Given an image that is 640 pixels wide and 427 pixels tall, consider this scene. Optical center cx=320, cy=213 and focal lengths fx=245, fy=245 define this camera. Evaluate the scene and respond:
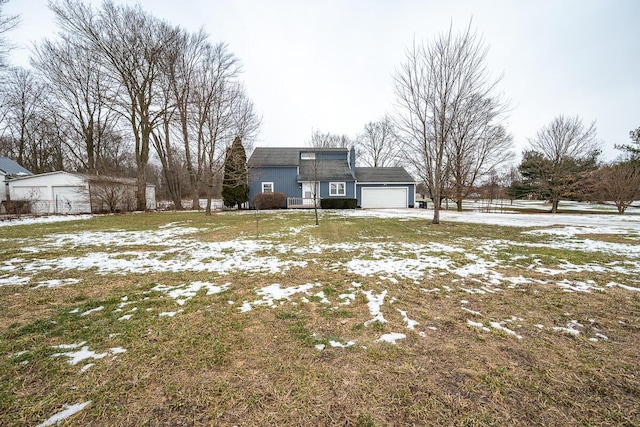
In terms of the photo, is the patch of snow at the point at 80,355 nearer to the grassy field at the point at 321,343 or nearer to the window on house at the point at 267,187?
the grassy field at the point at 321,343

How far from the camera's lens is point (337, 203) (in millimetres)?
21656

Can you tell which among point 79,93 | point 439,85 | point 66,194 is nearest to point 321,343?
point 439,85

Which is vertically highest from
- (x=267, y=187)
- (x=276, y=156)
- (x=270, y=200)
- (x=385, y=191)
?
(x=276, y=156)

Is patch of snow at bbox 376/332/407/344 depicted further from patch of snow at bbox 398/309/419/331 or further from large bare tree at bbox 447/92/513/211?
large bare tree at bbox 447/92/513/211

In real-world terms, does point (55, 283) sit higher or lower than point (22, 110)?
lower

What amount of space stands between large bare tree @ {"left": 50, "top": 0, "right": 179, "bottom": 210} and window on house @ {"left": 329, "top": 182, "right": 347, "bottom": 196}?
14.3m

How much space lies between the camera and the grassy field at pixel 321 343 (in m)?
1.57

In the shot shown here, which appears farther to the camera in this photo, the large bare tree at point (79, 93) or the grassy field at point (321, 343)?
the large bare tree at point (79, 93)

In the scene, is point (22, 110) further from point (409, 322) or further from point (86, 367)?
point (409, 322)

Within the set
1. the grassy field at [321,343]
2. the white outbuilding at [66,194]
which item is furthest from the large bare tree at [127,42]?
the grassy field at [321,343]

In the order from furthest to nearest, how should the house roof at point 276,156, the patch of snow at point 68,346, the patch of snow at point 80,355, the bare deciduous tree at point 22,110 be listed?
the house roof at point 276,156
the bare deciduous tree at point 22,110
the patch of snow at point 68,346
the patch of snow at point 80,355

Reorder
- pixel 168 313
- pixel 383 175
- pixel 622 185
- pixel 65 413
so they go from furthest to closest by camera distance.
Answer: pixel 383 175 → pixel 622 185 → pixel 168 313 → pixel 65 413

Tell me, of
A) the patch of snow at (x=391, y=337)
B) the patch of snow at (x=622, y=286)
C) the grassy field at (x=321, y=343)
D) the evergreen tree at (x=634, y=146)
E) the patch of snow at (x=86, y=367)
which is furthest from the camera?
the evergreen tree at (x=634, y=146)

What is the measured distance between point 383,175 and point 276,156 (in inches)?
420
